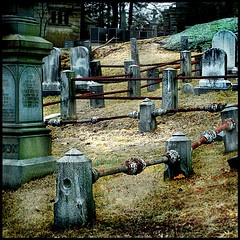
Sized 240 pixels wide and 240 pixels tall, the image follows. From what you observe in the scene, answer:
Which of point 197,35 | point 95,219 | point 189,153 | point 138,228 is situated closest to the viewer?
point 138,228

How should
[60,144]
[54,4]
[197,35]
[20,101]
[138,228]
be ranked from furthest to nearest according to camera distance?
[54,4], [197,35], [60,144], [20,101], [138,228]

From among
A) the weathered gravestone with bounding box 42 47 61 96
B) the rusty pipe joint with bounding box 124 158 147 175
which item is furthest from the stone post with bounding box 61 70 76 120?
the rusty pipe joint with bounding box 124 158 147 175

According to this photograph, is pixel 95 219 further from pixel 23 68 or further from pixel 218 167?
pixel 23 68

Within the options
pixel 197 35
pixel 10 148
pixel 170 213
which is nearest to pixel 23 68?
pixel 10 148

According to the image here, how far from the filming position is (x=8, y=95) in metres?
7.34

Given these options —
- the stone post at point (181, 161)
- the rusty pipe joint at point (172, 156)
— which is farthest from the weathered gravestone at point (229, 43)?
the rusty pipe joint at point (172, 156)

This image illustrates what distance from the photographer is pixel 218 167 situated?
→ 6496 millimetres

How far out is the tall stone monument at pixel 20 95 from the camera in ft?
23.6

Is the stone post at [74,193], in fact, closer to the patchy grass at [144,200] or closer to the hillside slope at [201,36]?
the patchy grass at [144,200]

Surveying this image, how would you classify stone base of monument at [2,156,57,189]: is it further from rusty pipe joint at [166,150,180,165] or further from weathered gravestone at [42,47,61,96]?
weathered gravestone at [42,47,61,96]

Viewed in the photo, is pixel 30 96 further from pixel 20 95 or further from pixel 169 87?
pixel 169 87

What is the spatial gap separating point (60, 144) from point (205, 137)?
12.3ft

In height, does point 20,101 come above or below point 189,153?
above

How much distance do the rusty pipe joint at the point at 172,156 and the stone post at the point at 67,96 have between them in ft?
21.2
